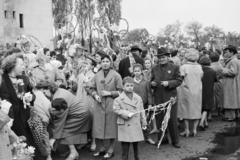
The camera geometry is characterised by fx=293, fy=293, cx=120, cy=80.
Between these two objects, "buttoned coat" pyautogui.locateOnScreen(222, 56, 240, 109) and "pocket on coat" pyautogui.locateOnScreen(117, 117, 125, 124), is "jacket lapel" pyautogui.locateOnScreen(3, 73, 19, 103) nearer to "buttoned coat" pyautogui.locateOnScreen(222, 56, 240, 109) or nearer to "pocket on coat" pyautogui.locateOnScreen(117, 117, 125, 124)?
"pocket on coat" pyautogui.locateOnScreen(117, 117, 125, 124)

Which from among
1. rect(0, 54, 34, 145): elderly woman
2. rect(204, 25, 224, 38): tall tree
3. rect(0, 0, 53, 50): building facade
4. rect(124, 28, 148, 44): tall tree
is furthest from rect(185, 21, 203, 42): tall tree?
rect(0, 54, 34, 145): elderly woman

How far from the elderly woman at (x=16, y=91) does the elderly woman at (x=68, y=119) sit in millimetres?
700

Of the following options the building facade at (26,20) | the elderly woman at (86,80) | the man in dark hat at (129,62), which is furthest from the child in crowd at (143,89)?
the building facade at (26,20)

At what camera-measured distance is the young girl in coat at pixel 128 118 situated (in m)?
5.32

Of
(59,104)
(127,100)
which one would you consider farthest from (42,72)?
(127,100)

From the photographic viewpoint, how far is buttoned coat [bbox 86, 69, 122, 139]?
5.82 m

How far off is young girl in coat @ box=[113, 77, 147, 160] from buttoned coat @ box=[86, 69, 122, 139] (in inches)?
15.4

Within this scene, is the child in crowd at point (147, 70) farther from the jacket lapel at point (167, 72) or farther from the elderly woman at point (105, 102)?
the elderly woman at point (105, 102)

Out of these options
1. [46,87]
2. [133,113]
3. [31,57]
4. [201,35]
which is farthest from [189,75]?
[201,35]

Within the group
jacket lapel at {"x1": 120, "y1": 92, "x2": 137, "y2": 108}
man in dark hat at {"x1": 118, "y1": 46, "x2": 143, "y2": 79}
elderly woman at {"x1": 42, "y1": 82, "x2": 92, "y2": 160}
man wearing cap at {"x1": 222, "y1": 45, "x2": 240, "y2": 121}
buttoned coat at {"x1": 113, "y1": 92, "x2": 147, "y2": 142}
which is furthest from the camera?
man wearing cap at {"x1": 222, "y1": 45, "x2": 240, "y2": 121}

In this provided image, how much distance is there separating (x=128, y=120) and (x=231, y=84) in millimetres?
5183

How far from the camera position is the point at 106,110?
19.2ft

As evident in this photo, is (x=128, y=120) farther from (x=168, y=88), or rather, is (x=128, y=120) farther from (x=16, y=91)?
(x=16, y=91)

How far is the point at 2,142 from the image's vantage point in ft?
11.8
